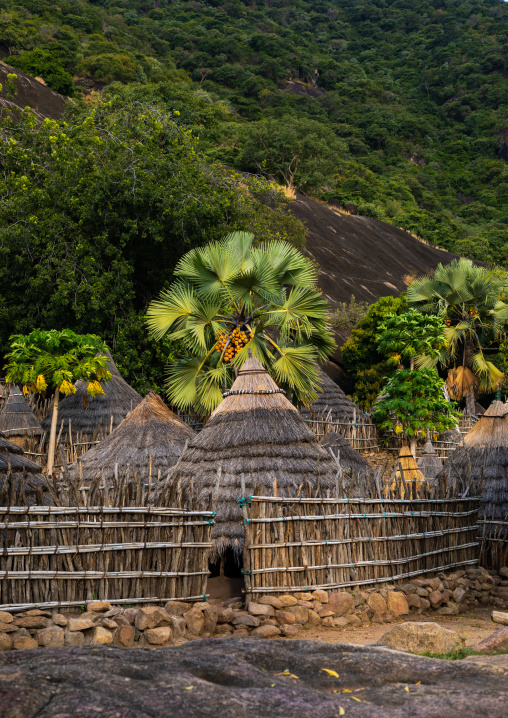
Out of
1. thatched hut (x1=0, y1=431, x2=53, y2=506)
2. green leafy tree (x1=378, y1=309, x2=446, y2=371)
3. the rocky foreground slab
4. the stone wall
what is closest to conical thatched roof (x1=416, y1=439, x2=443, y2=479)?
green leafy tree (x1=378, y1=309, x2=446, y2=371)

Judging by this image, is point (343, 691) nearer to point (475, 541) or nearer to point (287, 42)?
point (475, 541)

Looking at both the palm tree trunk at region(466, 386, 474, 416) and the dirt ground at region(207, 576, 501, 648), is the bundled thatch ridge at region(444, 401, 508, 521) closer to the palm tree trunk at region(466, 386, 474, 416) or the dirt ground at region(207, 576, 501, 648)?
the dirt ground at region(207, 576, 501, 648)

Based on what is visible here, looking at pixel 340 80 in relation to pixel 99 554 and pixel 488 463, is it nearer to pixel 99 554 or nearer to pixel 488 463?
pixel 488 463

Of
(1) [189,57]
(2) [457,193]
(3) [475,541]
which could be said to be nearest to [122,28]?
(1) [189,57]

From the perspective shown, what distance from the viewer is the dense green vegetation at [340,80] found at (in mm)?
43750

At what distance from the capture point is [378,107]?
66.6m

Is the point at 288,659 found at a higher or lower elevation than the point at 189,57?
lower

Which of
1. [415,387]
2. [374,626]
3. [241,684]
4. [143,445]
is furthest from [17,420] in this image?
[241,684]

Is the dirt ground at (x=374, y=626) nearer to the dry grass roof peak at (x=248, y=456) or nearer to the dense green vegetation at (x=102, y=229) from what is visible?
the dry grass roof peak at (x=248, y=456)

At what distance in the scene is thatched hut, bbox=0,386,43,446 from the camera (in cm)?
1659

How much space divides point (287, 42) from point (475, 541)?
229 feet

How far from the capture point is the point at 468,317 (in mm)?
26469

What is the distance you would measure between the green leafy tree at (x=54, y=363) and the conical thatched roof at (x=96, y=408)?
2413 mm

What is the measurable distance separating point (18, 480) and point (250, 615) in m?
2.75
